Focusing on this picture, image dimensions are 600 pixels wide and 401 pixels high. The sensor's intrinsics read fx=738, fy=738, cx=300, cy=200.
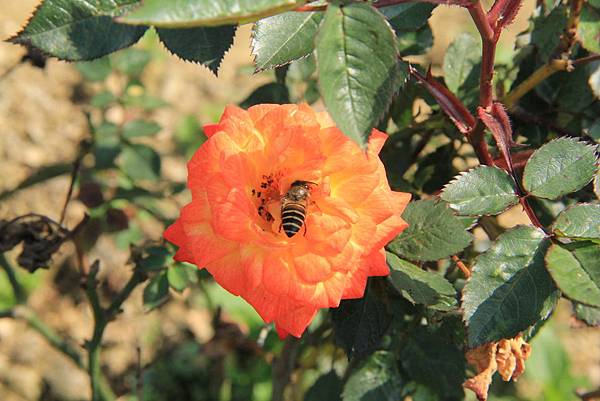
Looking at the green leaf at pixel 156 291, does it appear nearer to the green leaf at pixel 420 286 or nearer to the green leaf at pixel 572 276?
the green leaf at pixel 420 286

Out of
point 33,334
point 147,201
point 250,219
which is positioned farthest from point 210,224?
point 33,334

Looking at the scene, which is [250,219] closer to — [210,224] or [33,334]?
[210,224]

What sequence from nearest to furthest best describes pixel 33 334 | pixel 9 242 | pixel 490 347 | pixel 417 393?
pixel 490 347 < pixel 417 393 < pixel 9 242 < pixel 33 334

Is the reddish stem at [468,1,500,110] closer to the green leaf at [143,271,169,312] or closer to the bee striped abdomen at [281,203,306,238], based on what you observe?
the bee striped abdomen at [281,203,306,238]

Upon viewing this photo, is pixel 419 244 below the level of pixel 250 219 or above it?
below

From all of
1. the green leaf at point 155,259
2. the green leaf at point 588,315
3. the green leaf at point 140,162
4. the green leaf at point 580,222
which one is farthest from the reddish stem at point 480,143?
the green leaf at point 140,162

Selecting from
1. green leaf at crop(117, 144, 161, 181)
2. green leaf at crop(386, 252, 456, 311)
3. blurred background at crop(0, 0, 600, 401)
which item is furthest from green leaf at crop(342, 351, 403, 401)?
green leaf at crop(117, 144, 161, 181)

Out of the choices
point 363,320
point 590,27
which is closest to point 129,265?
point 363,320
